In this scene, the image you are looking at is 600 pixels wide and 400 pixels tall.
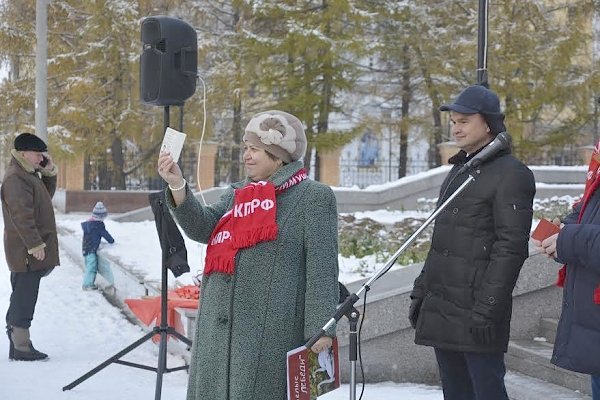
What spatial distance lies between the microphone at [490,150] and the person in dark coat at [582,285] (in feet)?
1.42

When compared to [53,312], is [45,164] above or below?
above

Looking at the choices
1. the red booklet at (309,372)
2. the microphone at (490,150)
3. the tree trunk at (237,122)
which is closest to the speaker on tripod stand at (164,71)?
the red booklet at (309,372)

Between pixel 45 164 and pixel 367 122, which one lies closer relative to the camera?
pixel 45 164

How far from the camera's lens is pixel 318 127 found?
86.1 feet

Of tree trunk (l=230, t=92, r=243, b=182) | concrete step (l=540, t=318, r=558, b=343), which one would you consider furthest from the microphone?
tree trunk (l=230, t=92, r=243, b=182)

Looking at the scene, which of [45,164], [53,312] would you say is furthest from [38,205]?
[53,312]

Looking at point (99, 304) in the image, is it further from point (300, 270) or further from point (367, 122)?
point (367, 122)

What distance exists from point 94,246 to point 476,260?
8.16 meters

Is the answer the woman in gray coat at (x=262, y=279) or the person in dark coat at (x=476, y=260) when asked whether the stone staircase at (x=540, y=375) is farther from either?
the woman in gray coat at (x=262, y=279)

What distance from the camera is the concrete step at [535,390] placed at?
6.13 metres

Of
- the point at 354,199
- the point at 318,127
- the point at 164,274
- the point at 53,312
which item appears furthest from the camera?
the point at 318,127

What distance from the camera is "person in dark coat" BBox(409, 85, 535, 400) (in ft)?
14.6

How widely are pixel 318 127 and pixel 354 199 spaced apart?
8.73m

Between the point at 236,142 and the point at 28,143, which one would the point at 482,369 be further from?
the point at 236,142
